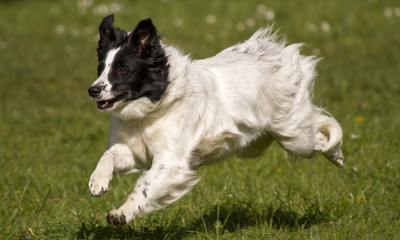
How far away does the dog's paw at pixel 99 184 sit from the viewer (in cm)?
368

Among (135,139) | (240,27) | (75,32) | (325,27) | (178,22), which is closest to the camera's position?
(135,139)

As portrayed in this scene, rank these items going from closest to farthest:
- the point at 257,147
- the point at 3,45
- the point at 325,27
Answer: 1. the point at 257,147
2. the point at 325,27
3. the point at 3,45

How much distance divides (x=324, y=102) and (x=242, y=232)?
4594 millimetres

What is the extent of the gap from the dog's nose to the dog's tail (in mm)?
2106

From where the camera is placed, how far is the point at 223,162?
6168 mm

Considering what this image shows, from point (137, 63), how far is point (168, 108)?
0.38 metres

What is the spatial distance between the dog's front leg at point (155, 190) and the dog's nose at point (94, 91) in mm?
592

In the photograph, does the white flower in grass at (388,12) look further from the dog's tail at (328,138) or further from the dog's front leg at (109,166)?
the dog's front leg at (109,166)

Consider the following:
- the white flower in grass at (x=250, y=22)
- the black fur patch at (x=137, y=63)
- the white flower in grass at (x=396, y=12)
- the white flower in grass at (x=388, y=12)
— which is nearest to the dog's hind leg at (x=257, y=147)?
the black fur patch at (x=137, y=63)

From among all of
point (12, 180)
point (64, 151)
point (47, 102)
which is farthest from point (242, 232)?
point (47, 102)

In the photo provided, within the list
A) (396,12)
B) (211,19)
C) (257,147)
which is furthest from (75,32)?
(257,147)

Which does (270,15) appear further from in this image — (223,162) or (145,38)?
(145,38)

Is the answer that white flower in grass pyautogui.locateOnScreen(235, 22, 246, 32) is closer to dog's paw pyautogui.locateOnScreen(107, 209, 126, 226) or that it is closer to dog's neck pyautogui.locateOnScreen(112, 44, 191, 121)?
dog's neck pyautogui.locateOnScreen(112, 44, 191, 121)

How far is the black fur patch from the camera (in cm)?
383
